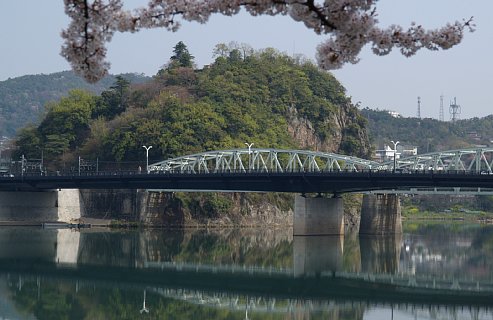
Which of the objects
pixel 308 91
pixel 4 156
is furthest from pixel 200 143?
pixel 4 156

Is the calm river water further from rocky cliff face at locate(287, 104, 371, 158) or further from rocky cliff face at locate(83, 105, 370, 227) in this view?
rocky cliff face at locate(287, 104, 371, 158)

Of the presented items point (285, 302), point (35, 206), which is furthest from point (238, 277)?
point (35, 206)

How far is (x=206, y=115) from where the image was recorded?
12000cm

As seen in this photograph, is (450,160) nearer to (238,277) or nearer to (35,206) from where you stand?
(238,277)

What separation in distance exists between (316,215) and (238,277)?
1454 inches

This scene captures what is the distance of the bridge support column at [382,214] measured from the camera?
105 meters

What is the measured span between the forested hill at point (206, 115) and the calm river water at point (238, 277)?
77.7 ft

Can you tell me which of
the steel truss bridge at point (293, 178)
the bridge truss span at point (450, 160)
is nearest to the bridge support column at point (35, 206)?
the steel truss bridge at point (293, 178)

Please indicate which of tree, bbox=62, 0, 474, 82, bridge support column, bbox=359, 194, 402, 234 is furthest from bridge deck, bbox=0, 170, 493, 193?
tree, bbox=62, 0, 474, 82

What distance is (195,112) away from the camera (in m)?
Result: 120

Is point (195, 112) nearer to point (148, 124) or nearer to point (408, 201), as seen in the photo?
point (148, 124)

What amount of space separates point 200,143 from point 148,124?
6743 mm

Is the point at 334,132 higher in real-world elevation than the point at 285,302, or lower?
higher

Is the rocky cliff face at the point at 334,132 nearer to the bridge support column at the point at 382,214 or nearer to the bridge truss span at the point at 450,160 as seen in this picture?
the bridge truss span at the point at 450,160
